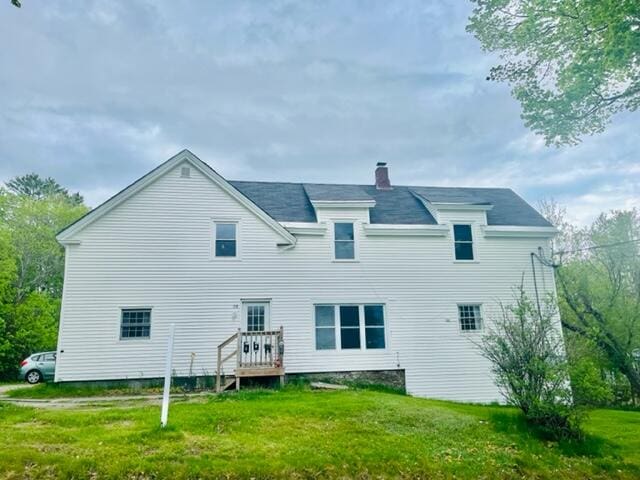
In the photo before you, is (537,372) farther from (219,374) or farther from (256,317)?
(256,317)

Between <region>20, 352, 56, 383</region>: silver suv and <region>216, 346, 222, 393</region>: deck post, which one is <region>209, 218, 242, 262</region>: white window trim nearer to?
<region>216, 346, 222, 393</region>: deck post

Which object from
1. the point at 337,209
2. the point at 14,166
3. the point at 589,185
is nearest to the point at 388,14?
A: the point at 337,209

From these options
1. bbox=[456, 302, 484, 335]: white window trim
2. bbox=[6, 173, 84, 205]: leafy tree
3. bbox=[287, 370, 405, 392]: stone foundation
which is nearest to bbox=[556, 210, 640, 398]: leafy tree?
bbox=[456, 302, 484, 335]: white window trim

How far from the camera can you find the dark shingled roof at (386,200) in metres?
15.8

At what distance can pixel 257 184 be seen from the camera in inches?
698

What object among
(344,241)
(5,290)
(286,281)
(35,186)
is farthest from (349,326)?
(35,186)

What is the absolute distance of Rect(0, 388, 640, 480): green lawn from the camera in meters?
5.49

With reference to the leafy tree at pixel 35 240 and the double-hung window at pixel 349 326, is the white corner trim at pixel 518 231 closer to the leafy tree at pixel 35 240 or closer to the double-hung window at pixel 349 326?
the double-hung window at pixel 349 326

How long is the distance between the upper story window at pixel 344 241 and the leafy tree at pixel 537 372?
7.02 metres

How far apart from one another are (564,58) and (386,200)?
334 inches

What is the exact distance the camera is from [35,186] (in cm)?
4369

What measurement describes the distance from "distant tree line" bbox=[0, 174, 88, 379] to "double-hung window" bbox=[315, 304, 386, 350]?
16.6 meters

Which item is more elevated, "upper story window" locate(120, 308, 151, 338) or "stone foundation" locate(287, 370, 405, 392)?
"upper story window" locate(120, 308, 151, 338)

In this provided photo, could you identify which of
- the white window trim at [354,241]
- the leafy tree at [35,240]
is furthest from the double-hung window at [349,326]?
the leafy tree at [35,240]
